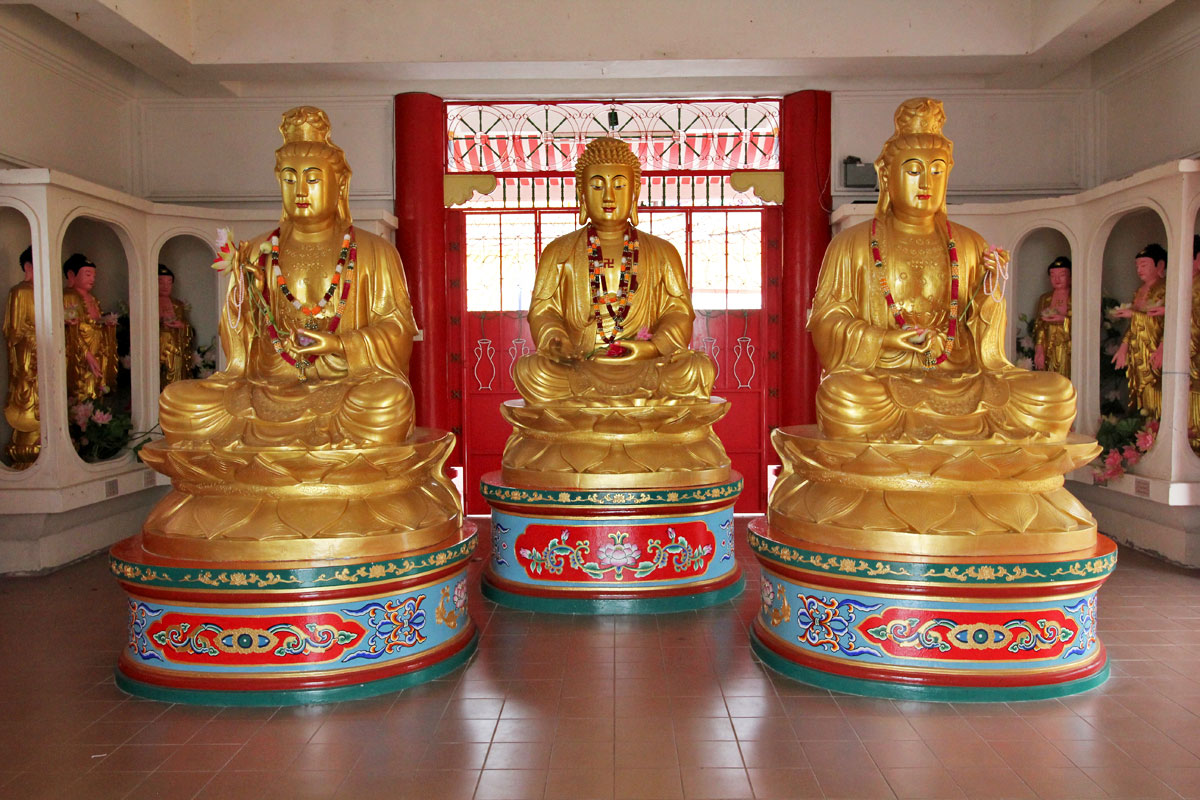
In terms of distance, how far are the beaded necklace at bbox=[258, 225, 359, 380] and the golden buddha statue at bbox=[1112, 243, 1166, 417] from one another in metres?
4.82

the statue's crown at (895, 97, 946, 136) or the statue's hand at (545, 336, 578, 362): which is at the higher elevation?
the statue's crown at (895, 97, 946, 136)

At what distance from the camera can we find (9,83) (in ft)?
19.4

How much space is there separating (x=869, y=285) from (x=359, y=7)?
14.0ft

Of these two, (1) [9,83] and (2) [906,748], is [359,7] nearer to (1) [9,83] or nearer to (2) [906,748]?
(1) [9,83]

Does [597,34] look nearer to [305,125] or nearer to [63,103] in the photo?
[305,125]

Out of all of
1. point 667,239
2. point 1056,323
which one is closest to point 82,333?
point 667,239

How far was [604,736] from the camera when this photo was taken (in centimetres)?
327

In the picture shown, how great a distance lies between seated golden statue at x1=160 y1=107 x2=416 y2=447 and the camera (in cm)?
395

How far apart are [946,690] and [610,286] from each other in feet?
9.41

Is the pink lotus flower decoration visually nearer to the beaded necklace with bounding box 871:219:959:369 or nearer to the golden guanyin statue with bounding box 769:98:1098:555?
the golden guanyin statue with bounding box 769:98:1098:555

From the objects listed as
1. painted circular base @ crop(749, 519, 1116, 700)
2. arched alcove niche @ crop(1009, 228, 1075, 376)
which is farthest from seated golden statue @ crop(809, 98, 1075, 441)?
arched alcove niche @ crop(1009, 228, 1075, 376)

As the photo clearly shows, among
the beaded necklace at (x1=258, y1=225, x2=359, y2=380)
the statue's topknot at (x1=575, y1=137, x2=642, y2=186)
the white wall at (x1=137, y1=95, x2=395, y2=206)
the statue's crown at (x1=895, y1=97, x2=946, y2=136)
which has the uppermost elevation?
the white wall at (x1=137, y1=95, x2=395, y2=206)

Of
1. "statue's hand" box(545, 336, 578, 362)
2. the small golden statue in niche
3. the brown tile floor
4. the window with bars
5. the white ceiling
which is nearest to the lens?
the brown tile floor

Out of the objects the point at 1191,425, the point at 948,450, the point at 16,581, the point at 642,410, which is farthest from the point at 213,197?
the point at 1191,425
